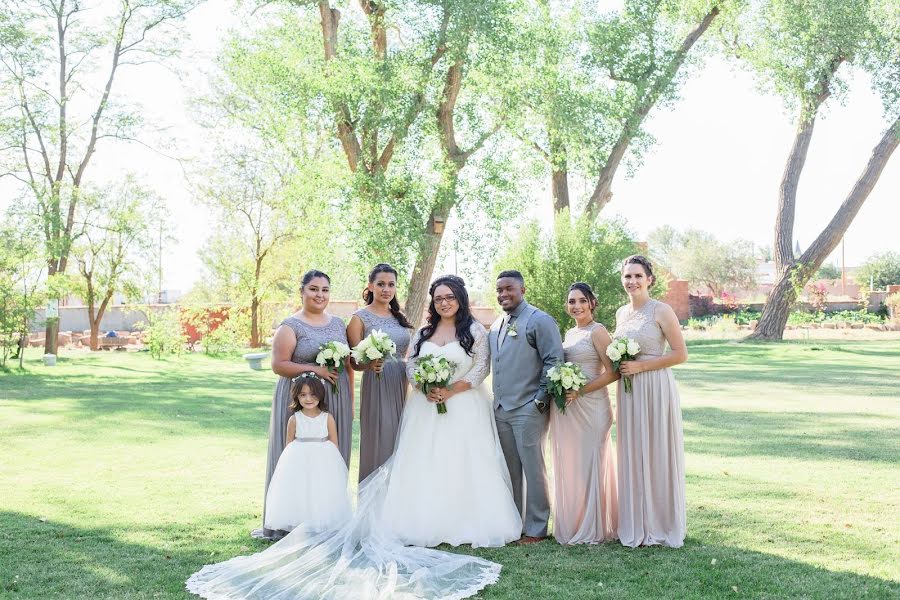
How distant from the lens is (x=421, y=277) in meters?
21.0

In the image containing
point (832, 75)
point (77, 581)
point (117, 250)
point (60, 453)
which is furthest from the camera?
point (117, 250)

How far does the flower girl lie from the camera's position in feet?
21.4

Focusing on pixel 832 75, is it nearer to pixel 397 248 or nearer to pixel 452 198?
pixel 452 198

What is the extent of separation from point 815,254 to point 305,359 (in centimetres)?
3257

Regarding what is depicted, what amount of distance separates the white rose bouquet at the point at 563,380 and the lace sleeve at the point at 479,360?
1.90 ft

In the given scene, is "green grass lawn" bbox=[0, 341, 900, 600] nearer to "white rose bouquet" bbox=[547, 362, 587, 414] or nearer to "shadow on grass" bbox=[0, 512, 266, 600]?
"shadow on grass" bbox=[0, 512, 266, 600]

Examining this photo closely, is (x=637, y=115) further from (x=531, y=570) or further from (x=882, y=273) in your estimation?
(x=882, y=273)

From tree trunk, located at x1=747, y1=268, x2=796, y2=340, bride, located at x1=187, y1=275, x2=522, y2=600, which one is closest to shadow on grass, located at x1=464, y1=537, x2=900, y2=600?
bride, located at x1=187, y1=275, x2=522, y2=600

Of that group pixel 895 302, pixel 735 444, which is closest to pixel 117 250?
pixel 735 444

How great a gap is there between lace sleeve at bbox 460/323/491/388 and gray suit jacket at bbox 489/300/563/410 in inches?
5.4

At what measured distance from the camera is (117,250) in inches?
1379

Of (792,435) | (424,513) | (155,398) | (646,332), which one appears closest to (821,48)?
(792,435)

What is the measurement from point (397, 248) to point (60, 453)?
10.0 metres

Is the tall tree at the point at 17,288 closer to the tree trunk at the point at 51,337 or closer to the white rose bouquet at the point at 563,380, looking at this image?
the tree trunk at the point at 51,337
